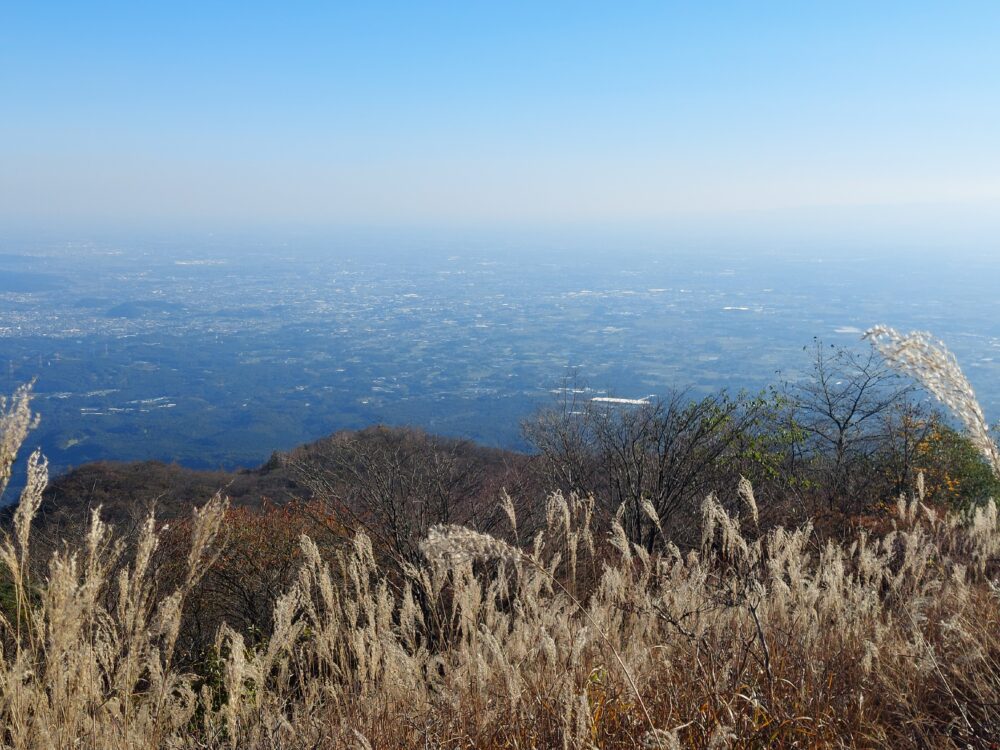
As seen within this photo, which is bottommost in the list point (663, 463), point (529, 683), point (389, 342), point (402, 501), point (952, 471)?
point (389, 342)

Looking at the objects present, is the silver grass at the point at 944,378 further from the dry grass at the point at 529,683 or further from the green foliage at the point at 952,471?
the green foliage at the point at 952,471

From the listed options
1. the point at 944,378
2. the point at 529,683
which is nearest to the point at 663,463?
the point at 529,683

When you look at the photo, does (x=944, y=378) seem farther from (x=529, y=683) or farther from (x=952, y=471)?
(x=952, y=471)

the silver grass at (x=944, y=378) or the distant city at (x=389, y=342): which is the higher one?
the silver grass at (x=944, y=378)

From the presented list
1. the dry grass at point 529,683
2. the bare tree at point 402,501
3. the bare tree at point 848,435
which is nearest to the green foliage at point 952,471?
the bare tree at point 848,435

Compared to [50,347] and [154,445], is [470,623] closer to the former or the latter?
[154,445]

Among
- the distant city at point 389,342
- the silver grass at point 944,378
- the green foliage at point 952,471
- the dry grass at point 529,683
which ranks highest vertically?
the silver grass at point 944,378

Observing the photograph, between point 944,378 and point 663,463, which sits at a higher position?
point 944,378

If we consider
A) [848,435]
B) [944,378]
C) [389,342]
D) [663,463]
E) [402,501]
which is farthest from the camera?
[389,342]

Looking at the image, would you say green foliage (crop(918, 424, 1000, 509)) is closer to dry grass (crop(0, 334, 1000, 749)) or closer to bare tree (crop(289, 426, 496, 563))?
bare tree (crop(289, 426, 496, 563))
